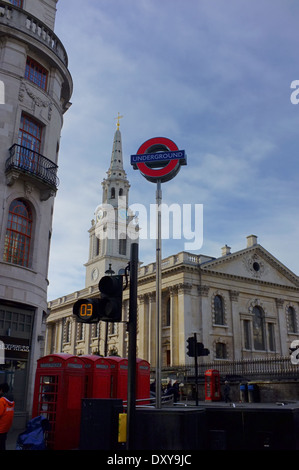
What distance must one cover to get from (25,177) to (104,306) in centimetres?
1393

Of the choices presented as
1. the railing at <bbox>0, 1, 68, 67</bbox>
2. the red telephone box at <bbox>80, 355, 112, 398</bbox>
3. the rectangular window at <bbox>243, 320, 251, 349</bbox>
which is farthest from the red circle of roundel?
the rectangular window at <bbox>243, 320, 251, 349</bbox>

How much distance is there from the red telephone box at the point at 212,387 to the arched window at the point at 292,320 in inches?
1076

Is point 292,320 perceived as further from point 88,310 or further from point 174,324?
point 88,310

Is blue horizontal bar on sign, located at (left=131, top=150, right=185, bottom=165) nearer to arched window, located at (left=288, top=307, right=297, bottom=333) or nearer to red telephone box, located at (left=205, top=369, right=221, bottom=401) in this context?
red telephone box, located at (left=205, top=369, right=221, bottom=401)

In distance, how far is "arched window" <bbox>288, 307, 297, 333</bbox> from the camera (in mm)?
54938

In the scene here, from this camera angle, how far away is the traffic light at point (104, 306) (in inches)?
237

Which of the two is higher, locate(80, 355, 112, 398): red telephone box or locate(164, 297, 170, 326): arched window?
locate(164, 297, 170, 326): arched window

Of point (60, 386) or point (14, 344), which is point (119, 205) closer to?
point (14, 344)

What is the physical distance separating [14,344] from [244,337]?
35.8 meters

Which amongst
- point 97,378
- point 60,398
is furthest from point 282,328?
point 60,398

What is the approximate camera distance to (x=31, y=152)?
19.8m

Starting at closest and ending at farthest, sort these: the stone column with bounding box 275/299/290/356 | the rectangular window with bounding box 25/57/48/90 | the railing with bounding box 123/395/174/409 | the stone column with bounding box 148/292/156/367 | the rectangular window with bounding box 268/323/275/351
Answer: the railing with bounding box 123/395/174/409 → the rectangular window with bounding box 25/57/48/90 → the stone column with bounding box 148/292/156/367 → the rectangular window with bounding box 268/323/275/351 → the stone column with bounding box 275/299/290/356

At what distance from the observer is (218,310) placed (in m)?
48.7

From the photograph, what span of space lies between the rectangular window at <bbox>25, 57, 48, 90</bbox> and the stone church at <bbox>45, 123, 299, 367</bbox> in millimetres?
25293
